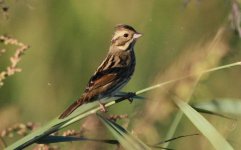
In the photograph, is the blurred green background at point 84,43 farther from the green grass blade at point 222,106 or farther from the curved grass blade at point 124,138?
the curved grass blade at point 124,138

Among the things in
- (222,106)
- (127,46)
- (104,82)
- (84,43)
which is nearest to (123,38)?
(127,46)

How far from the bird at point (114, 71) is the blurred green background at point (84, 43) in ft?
0.54

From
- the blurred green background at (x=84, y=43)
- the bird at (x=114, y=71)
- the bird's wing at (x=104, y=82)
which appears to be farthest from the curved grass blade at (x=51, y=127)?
the blurred green background at (x=84, y=43)

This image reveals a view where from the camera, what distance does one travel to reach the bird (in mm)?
3560

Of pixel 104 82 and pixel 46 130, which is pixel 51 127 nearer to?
pixel 46 130

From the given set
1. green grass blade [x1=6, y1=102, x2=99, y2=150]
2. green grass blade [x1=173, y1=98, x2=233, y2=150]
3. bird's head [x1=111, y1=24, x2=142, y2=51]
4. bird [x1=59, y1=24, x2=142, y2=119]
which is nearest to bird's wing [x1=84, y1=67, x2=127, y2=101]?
bird [x1=59, y1=24, x2=142, y2=119]

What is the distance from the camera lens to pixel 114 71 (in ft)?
13.2

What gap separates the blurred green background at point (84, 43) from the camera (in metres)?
4.45

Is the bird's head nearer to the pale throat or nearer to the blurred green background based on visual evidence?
the pale throat

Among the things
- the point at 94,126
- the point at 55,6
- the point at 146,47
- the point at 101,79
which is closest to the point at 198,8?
the point at 146,47

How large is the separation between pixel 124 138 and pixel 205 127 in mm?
302

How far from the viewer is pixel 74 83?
4660 mm

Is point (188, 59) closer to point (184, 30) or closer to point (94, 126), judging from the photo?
point (94, 126)

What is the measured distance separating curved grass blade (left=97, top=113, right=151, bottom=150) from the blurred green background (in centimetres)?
144
